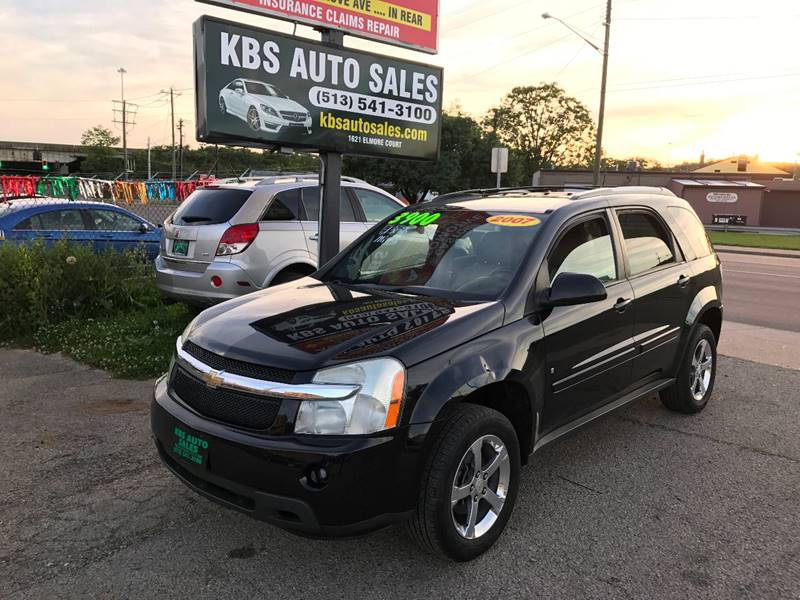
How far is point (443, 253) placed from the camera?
391 cm

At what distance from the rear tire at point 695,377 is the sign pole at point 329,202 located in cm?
326

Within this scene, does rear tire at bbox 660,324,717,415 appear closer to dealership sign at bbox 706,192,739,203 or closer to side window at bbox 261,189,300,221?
side window at bbox 261,189,300,221

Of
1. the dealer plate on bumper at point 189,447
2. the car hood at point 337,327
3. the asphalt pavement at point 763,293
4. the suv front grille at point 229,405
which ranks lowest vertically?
the asphalt pavement at point 763,293

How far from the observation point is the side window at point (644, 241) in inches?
167

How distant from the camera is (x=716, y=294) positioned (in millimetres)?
5133

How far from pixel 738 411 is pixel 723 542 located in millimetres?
2293

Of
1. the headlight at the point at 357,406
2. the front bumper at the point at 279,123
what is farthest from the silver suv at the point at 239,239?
the headlight at the point at 357,406

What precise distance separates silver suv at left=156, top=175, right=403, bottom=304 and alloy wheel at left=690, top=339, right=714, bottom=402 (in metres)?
3.97

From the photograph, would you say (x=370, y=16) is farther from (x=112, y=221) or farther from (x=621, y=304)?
(x=112, y=221)

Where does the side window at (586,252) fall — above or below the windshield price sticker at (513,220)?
below

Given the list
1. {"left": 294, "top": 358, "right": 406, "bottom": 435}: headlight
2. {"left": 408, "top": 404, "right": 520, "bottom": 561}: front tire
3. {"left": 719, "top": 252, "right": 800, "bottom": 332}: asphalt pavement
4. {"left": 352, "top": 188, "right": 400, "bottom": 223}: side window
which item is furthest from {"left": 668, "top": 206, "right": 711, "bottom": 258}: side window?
{"left": 719, "top": 252, "right": 800, "bottom": 332}: asphalt pavement

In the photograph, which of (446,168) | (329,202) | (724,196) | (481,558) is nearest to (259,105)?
(329,202)

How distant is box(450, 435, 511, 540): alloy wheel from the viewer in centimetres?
292

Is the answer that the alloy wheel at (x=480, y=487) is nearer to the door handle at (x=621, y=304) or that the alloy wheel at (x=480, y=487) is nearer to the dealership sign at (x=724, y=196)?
the door handle at (x=621, y=304)
